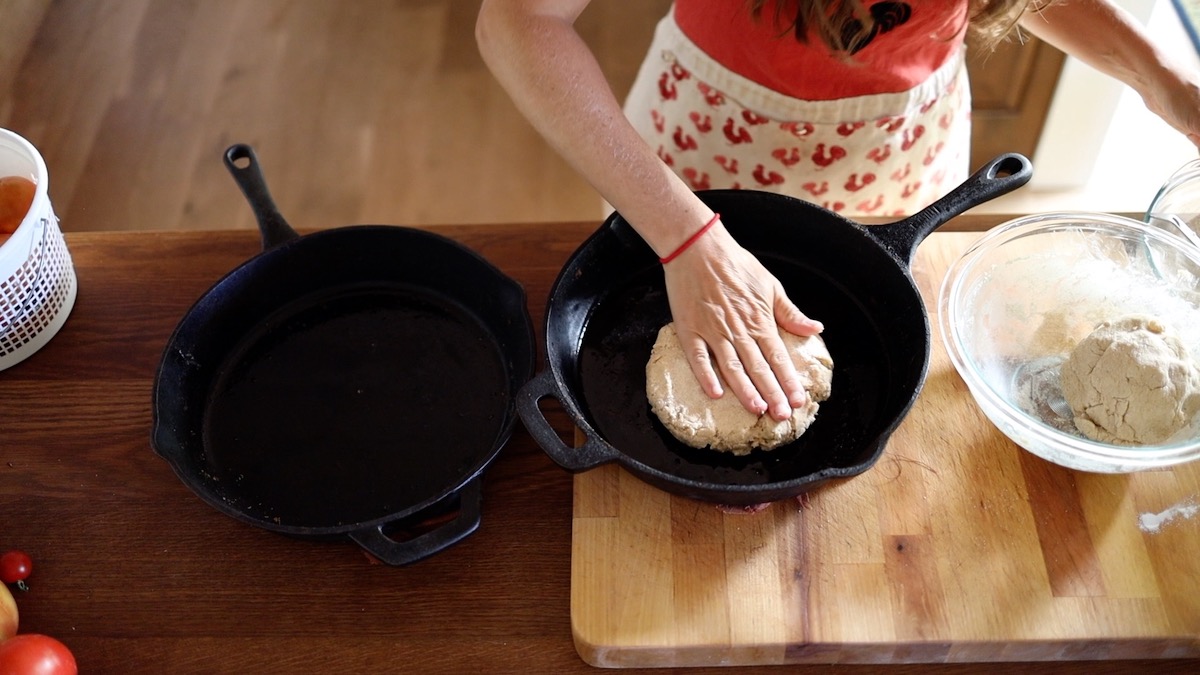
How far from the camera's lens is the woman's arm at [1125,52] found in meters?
0.98

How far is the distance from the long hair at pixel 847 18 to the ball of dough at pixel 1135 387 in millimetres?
355

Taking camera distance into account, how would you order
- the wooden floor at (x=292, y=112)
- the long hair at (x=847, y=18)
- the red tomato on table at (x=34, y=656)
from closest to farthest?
the red tomato on table at (x=34, y=656)
the long hair at (x=847, y=18)
the wooden floor at (x=292, y=112)

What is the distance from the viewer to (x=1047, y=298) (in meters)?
0.97

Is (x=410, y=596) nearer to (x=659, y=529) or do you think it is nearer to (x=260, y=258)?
(x=659, y=529)

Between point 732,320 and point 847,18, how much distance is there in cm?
35

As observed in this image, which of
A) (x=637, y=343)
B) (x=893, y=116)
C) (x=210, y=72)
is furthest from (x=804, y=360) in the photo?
(x=210, y=72)

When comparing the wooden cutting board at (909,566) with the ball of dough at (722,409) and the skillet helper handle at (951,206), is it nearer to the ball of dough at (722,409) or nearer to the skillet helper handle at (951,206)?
the ball of dough at (722,409)

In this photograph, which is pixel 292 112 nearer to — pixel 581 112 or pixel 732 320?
pixel 581 112

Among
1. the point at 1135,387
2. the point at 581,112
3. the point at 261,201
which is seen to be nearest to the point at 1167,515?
the point at 1135,387

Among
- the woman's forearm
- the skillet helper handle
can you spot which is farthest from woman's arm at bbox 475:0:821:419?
the skillet helper handle

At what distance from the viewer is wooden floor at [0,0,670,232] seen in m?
2.15

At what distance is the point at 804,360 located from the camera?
899 millimetres

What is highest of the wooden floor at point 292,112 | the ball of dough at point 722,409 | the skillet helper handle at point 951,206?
the skillet helper handle at point 951,206

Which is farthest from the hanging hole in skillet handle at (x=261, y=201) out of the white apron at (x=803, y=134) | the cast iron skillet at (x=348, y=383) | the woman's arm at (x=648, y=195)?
the white apron at (x=803, y=134)
